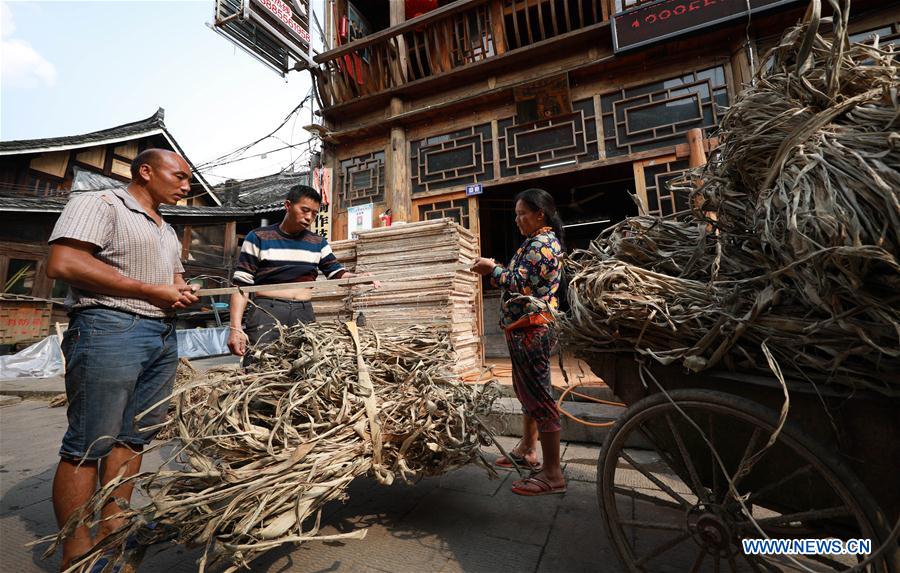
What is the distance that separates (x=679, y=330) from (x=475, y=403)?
1208 millimetres

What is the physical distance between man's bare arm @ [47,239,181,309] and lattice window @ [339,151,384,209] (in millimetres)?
5194

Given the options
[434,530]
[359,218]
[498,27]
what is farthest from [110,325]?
[498,27]

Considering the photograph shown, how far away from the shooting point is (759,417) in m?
1.17

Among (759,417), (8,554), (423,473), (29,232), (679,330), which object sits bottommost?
(8,554)

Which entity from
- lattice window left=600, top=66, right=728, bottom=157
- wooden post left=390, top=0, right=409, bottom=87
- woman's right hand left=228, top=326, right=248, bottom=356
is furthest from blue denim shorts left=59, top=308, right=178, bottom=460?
wooden post left=390, top=0, right=409, bottom=87

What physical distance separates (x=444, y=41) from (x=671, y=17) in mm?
3615

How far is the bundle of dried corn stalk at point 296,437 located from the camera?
1.28 meters

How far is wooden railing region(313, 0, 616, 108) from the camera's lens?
19.3 feet

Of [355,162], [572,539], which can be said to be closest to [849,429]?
[572,539]

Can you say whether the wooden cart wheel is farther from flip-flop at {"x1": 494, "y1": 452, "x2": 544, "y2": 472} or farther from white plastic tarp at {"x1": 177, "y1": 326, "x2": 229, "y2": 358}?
white plastic tarp at {"x1": 177, "y1": 326, "x2": 229, "y2": 358}

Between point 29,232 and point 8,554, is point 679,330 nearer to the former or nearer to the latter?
point 8,554

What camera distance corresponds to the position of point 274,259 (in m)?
2.86

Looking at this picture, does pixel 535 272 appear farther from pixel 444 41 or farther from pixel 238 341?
pixel 444 41

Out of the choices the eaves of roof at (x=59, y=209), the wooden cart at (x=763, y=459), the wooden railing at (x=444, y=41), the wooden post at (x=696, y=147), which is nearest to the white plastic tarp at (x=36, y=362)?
the eaves of roof at (x=59, y=209)
